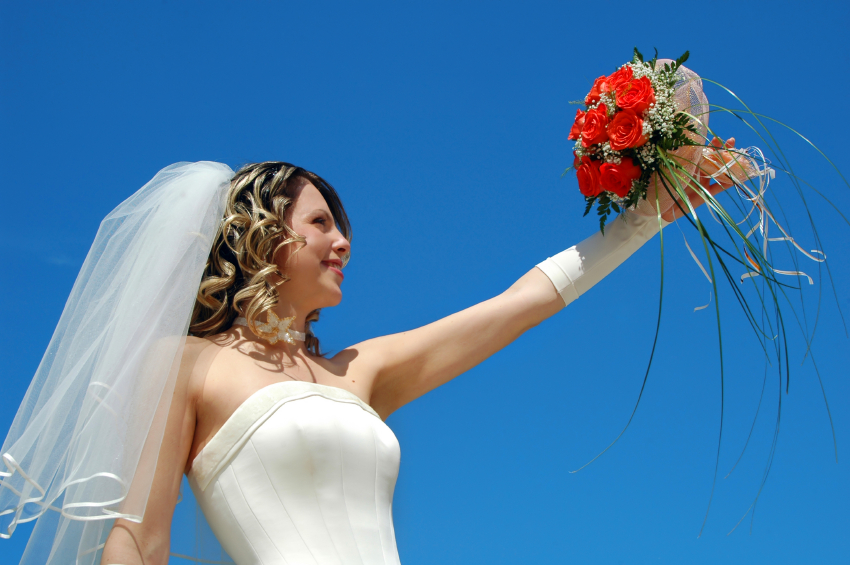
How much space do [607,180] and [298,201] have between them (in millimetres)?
1710

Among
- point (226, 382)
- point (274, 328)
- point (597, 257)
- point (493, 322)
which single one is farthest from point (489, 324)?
point (226, 382)

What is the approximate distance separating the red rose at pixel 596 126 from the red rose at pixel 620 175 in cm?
17

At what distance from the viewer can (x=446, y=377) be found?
430 centimetres

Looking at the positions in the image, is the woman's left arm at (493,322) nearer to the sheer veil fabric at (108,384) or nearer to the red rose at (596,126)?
the red rose at (596,126)

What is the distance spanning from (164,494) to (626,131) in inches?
115

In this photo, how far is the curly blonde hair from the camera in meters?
3.81

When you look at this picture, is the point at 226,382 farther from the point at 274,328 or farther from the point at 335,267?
the point at 335,267

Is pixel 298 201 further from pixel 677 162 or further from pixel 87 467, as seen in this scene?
pixel 677 162

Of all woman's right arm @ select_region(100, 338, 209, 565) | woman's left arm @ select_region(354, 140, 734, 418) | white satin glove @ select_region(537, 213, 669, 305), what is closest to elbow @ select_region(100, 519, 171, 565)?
woman's right arm @ select_region(100, 338, 209, 565)

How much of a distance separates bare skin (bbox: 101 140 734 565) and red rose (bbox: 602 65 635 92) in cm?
71

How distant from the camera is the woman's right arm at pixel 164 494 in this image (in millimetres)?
3035

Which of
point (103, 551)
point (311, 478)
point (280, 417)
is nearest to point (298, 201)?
point (280, 417)

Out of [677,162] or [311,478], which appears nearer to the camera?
[311,478]

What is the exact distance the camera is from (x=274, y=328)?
3848 mm
